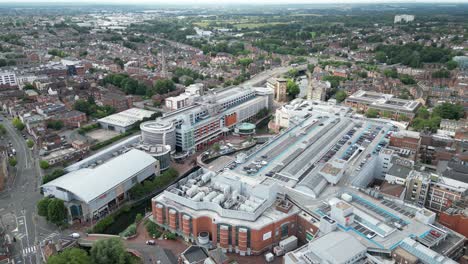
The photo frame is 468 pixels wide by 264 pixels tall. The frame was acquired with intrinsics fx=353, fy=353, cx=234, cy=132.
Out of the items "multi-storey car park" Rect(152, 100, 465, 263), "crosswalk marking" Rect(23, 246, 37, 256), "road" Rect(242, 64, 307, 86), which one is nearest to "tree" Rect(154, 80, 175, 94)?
"road" Rect(242, 64, 307, 86)

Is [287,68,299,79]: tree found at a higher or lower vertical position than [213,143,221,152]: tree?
higher

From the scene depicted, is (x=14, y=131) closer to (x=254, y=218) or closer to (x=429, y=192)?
(x=254, y=218)

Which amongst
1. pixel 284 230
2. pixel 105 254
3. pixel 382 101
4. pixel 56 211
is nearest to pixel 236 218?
pixel 284 230

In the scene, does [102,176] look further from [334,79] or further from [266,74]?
[266,74]

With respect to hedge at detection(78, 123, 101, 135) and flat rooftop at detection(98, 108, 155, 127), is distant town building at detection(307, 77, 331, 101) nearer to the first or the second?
flat rooftop at detection(98, 108, 155, 127)

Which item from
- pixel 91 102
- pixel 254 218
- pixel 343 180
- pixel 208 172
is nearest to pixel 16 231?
pixel 208 172

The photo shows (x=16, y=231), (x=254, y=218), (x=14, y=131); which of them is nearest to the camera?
(x=254, y=218)
